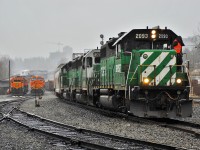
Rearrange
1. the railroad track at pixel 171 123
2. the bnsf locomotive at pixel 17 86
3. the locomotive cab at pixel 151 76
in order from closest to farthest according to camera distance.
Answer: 1. the railroad track at pixel 171 123
2. the locomotive cab at pixel 151 76
3. the bnsf locomotive at pixel 17 86

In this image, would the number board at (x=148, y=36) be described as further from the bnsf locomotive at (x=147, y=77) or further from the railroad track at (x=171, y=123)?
the railroad track at (x=171, y=123)

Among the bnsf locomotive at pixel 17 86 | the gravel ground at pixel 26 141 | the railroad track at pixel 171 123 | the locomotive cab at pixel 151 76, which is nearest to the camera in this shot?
the gravel ground at pixel 26 141

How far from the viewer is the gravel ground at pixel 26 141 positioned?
767 centimetres

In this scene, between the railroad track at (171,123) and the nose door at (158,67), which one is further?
the nose door at (158,67)

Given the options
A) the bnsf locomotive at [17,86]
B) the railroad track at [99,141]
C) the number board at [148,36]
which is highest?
the number board at [148,36]

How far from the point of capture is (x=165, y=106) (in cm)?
1205

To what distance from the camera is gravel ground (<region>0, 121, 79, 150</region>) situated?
7.67 metres

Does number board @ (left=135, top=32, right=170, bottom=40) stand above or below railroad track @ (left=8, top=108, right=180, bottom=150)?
above

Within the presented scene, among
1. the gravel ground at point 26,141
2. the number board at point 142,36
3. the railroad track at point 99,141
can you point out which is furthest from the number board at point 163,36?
the gravel ground at point 26,141

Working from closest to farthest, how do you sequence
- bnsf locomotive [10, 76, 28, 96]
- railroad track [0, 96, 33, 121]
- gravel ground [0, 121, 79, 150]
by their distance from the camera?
gravel ground [0, 121, 79, 150] → railroad track [0, 96, 33, 121] → bnsf locomotive [10, 76, 28, 96]

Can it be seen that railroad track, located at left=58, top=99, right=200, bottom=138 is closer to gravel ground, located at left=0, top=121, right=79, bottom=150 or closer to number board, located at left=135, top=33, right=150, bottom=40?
number board, located at left=135, top=33, right=150, bottom=40

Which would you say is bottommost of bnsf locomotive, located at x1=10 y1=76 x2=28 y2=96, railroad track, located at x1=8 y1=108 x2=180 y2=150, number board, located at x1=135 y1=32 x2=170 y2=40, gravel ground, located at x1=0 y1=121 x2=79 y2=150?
gravel ground, located at x1=0 y1=121 x2=79 y2=150

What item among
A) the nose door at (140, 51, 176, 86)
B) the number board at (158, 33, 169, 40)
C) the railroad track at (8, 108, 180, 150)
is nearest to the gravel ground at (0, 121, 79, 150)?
the railroad track at (8, 108, 180, 150)

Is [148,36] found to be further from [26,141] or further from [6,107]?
[6,107]
